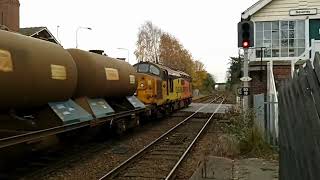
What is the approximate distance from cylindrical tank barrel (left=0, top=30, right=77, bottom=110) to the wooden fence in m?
5.61

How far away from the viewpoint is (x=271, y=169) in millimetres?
8562

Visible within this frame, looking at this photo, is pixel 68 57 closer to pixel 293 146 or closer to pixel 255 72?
pixel 293 146

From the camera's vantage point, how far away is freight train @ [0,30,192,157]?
8.30 metres

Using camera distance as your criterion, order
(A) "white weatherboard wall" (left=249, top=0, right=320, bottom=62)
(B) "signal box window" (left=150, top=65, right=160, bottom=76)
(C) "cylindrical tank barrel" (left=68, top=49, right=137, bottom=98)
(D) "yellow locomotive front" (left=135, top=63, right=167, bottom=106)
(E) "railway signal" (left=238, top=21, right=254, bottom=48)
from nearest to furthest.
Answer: (C) "cylindrical tank barrel" (left=68, top=49, right=137, bottom=98) < (E) "railway signal" (left=238, top=21, right=254, bottom=48) < (D) "yellow locomotive front" (left=135, top=63, right=167, bottom=106) < (B) "signal box window" (left=150, top=65, right=160, bottom=76) < (A) "white weatherboard wall" (left=249, top=0, right=320, bottom=62)

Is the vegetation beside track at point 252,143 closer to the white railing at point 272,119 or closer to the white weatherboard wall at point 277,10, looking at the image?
the white railing at point 272,119

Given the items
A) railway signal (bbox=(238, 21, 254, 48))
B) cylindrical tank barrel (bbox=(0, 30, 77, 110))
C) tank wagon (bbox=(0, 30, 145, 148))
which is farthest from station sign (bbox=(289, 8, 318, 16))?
cylindrical tank barrel (bbox=(0, 30, 77, 110))

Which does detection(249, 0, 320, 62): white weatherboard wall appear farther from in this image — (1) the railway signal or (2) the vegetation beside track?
(2) the vegetation beside track

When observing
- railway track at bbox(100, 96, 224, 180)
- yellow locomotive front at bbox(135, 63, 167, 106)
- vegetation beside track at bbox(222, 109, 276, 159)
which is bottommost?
railway track at bbox(100, 96, 224, 180)

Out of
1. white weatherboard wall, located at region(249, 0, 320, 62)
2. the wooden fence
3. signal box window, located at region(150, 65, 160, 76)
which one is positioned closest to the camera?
the wooden fence

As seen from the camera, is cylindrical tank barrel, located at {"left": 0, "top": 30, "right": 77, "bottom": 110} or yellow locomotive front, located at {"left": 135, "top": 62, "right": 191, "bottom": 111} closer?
cylindrical tank barrel, located at {"left": 0, "top": 30, "right": 77, "bottom": 110}

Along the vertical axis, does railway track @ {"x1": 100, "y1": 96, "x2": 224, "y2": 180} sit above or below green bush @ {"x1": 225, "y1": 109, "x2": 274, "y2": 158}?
below

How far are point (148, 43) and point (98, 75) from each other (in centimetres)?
7250

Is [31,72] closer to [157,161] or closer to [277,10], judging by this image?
[157,161]

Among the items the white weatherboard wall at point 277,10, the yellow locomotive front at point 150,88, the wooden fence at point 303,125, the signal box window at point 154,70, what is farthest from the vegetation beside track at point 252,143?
the white weatherboard wall at point 277,10
